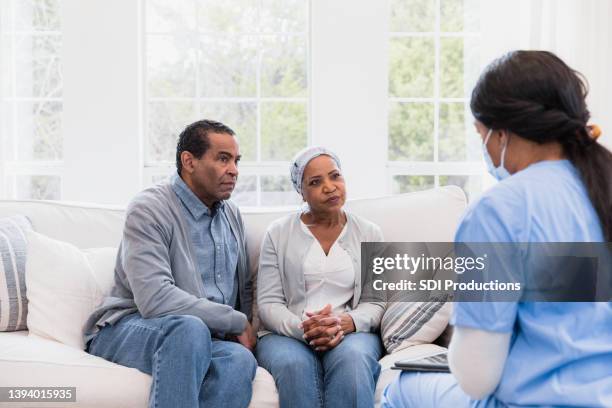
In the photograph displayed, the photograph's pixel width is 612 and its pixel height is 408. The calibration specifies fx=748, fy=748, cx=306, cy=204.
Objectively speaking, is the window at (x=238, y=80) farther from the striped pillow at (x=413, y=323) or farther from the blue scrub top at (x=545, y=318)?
the blue scrub top at (x=545, y=318)

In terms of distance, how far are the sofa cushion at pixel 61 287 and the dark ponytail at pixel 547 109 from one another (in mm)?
1735

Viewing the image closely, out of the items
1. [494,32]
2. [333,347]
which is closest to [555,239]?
[333,347]

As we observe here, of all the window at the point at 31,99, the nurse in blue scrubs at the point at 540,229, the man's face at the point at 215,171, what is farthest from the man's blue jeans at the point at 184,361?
the window at the point at 31,99

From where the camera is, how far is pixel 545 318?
4.52ft

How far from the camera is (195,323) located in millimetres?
2311

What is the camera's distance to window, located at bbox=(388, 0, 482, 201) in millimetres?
Answer: 4082

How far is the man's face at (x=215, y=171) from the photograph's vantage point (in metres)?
2.69

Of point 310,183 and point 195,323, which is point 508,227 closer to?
point 195,323

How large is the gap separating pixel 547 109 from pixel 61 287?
188 cm

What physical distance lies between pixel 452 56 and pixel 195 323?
2.43 m

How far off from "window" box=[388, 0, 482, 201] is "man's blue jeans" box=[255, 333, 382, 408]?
1815 mm

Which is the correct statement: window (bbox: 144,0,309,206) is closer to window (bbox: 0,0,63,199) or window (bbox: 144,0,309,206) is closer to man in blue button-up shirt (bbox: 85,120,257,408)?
window (bbox: 0,0,63,199)

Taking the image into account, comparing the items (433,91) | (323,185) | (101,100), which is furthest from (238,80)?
→ (323,185)

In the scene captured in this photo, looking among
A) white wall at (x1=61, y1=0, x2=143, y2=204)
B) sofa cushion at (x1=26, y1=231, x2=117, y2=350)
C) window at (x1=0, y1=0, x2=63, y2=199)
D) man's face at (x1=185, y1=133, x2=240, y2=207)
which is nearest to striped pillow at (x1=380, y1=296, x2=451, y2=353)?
man's face at (x1=185, y1=133, x2=240, y2=207)
